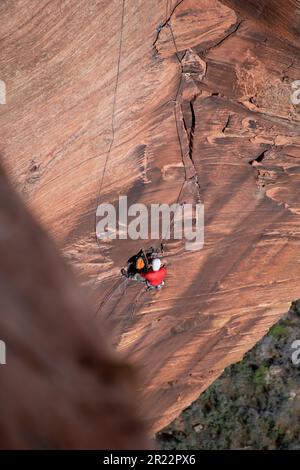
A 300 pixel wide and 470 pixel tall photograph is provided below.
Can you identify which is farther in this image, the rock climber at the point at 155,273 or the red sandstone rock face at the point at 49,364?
the rock climber at the point at 155,273

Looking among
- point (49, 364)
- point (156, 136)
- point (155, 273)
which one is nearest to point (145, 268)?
point (155, 273)

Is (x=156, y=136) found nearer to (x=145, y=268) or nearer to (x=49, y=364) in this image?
(x=145, y=268)

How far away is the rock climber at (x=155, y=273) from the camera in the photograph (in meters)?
5.01

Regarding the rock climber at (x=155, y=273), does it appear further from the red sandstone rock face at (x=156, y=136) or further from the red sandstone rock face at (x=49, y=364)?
the red sandstone rock face at (x=49, y=364)

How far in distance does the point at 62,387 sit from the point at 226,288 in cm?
504

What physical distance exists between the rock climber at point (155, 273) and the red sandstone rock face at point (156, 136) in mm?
167

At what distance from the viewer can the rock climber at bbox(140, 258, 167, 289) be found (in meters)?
5.01

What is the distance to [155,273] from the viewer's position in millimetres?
5059

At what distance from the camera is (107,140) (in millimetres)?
4223

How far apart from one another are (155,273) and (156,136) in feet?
3.99

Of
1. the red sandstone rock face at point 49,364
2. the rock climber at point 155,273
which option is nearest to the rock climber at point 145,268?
the rock climber at point 155,273

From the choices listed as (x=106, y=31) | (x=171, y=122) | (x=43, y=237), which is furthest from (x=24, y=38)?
(x=43, y=237)

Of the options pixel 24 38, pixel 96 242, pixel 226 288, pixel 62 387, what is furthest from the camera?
pixel 226 288

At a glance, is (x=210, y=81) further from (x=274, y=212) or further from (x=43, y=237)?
(x=43, y=237)
